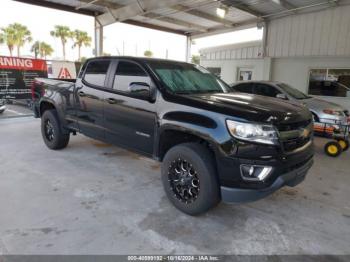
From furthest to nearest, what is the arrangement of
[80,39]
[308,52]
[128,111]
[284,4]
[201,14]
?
[80,39]
[201,14]
[308,52]
[284,4]
[128,111]

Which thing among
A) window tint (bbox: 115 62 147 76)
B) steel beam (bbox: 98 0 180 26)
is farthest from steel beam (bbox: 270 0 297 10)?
window tint (bbox: 115 62 147 76)

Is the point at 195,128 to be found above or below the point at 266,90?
below

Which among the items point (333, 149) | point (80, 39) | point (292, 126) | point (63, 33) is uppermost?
point (63, 33)

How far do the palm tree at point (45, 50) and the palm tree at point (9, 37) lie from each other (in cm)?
566

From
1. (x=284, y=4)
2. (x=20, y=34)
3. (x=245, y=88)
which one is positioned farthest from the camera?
(x=20, y=34)

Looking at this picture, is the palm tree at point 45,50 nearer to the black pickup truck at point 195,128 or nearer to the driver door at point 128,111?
the black pickup truck at point 195,128

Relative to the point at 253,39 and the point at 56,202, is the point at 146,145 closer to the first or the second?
the point at 56,202

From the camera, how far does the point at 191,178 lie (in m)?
2.91

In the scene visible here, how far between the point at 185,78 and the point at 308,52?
8.07 m

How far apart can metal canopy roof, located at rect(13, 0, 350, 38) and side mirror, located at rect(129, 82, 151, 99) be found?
6.20m

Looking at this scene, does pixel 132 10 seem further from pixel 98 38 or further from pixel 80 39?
pixel 80 39

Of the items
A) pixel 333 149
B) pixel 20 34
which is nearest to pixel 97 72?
pixel 333 149

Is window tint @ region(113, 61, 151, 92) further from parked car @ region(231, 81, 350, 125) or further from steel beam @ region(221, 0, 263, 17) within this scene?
steel beam @ region(221, 0, 263, 17)

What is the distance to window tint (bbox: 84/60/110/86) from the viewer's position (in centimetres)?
404
